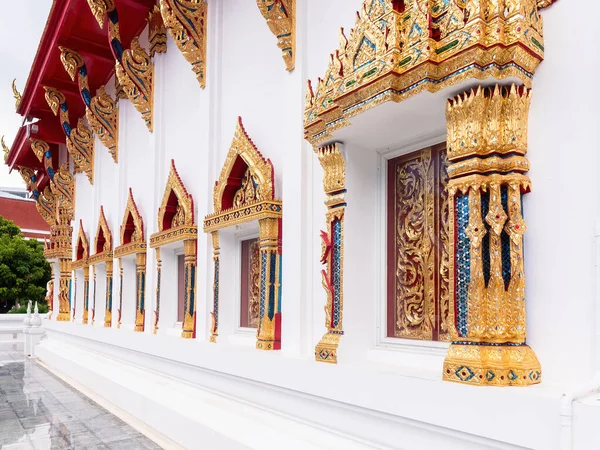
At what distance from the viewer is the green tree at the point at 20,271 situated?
20609mm

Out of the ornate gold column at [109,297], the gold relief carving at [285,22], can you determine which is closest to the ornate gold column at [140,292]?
the ornate gold column at [109,297]

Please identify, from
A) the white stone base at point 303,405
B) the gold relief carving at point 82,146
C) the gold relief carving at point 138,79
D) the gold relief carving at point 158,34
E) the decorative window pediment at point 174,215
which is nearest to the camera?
the white stone base at point 303,405

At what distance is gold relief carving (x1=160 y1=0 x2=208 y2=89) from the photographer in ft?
15.0

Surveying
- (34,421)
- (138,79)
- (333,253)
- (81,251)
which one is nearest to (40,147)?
(81,251)

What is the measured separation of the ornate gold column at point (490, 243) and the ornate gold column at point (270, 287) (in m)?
1.61

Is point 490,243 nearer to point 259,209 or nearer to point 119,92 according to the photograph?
point 259,209

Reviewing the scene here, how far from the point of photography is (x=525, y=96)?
204 centimetres

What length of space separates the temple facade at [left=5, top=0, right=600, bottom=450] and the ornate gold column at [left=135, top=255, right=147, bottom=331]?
412 mm

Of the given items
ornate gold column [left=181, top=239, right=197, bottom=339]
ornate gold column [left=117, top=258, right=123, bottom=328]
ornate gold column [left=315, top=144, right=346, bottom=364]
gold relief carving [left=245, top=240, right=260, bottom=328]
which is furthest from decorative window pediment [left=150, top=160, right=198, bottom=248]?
ornate gold column [left=315, top=144, right=346, bottom=364]

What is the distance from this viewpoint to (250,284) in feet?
13.8

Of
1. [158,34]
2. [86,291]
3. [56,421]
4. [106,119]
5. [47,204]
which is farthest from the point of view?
[47,204]

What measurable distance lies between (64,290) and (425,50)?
9.41m

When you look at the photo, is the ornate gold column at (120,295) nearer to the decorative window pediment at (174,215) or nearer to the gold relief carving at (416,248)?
the decorative window pediment at (174,215)

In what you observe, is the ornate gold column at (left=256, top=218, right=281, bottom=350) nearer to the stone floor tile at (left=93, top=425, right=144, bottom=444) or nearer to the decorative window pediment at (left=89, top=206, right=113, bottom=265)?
the stone floor tile at (left=93, top=425, right=144, bottom=444)
